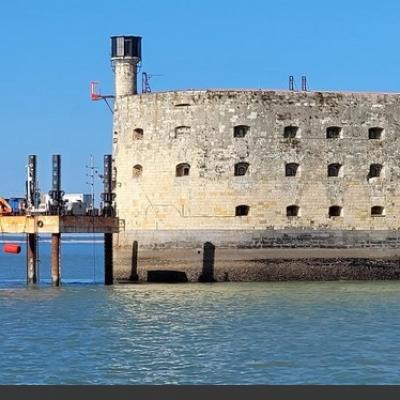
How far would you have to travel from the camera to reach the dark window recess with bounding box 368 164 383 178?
1332 inches

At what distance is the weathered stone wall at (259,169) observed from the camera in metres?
32.9

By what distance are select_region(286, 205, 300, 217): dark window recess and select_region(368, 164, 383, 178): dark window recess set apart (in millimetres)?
2513

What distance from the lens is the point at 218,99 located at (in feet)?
108

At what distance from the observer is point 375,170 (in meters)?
33.9

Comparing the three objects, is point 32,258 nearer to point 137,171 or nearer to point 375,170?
point 137,171

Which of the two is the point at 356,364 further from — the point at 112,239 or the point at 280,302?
the point at 112,239

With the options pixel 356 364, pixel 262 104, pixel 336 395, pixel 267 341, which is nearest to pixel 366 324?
pixel 267 341

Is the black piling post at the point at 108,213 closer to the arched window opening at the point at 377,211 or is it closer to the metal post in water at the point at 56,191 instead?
the metal post in water at the point at 56,191

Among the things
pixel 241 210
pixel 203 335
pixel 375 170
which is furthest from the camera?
pixel 375 170

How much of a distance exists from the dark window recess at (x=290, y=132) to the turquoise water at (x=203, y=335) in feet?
15.5

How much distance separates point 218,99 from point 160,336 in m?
13.8

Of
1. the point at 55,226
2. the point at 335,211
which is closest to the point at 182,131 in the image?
the point at 55,226

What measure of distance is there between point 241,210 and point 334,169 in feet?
9.97

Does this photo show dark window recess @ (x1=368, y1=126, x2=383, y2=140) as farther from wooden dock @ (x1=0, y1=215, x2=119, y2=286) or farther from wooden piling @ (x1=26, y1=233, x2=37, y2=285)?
wooden piling @ (x1=26, y1=233, x2=37, y2=285)
